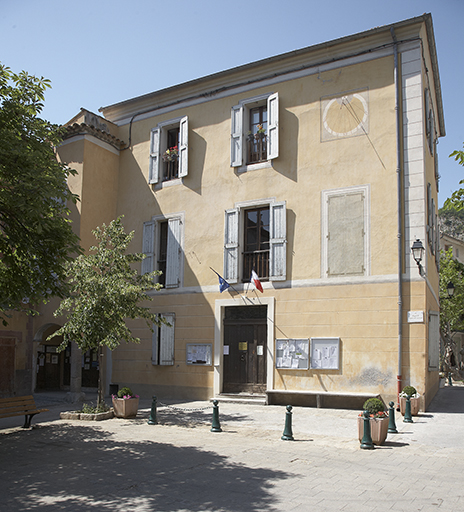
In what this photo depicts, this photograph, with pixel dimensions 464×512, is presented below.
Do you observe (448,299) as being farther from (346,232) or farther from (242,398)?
(242,398)

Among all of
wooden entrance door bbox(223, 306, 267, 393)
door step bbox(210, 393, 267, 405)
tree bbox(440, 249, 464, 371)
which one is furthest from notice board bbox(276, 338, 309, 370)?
tree bbox(440, 249, 464, 371)

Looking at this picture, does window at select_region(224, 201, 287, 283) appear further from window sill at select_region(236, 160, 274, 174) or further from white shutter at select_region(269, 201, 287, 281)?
window sill at select_region(236, 160, 274, 174)

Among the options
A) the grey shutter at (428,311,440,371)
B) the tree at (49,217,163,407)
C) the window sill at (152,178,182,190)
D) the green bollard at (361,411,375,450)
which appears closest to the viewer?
the green bollard at (361,411,375,450)

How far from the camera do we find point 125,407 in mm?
12141

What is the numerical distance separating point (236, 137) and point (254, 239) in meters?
3.29

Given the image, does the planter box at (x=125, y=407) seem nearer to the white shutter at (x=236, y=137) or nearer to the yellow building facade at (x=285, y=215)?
the yellow building facade at (x=285, y=215)

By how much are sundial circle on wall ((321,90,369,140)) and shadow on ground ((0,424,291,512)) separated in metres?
9.91

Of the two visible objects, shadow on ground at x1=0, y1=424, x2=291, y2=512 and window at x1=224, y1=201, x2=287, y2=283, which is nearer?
shadow on ground at x1=0, y1=424, x2=291, y2=512

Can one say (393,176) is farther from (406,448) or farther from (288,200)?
(406,448)

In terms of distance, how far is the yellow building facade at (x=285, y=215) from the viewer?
13781 millimetres

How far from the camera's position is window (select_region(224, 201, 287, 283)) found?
15273 millimetres

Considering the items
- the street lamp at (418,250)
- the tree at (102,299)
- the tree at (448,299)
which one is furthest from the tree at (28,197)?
the tree at (448,299)

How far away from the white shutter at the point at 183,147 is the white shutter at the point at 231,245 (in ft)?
7.43

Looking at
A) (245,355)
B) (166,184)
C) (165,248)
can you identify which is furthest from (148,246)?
(245,355)
